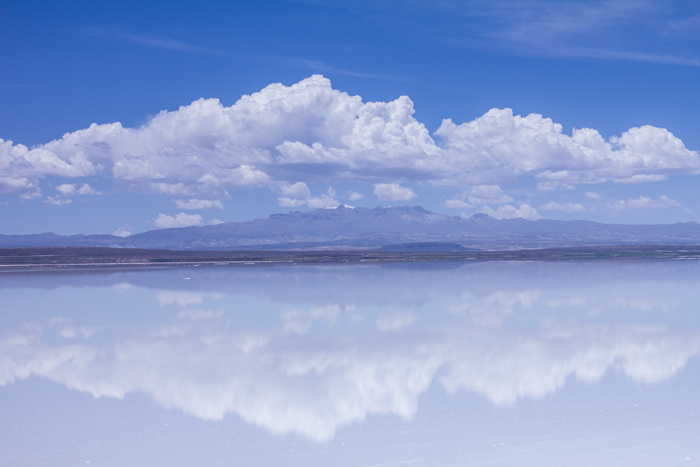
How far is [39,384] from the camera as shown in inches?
433

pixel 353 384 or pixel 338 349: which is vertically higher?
pixel 338 349

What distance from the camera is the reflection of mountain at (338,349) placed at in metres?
10.1

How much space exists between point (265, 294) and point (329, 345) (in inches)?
444

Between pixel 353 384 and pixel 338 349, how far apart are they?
110 inches

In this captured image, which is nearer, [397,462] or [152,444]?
[397,462]

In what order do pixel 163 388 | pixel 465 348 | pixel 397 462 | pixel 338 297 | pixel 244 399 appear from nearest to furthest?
1. pixel 397 462
2. pixel 244 399
3. pixel 163 388
4. pixel 465 348
5. pixel 338 297

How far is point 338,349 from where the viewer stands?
1348cm

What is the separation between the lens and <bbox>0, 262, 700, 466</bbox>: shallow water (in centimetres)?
790

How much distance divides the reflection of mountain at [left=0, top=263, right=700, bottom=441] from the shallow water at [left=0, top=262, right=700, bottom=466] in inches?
2.2

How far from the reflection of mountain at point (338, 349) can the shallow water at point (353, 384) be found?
0.06 metres

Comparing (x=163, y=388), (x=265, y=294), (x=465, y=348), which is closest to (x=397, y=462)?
(x=163, y=388)

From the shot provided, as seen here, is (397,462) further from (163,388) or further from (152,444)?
(163,388)

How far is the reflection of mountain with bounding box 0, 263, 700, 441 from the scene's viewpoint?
10.1 metres

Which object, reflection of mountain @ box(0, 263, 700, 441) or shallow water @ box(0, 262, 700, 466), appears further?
reflection of mountain @ box(0, 263, 700, 441)
